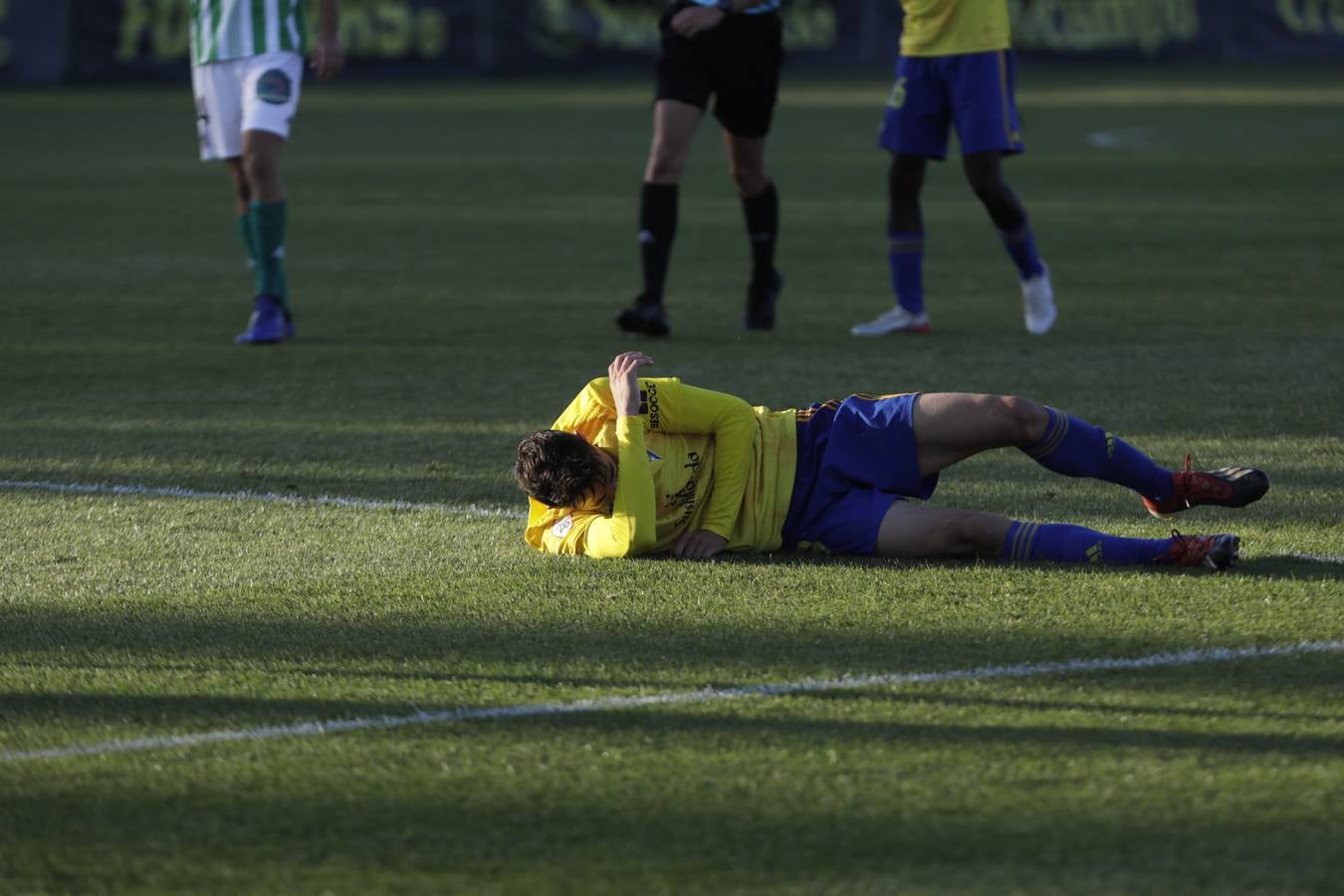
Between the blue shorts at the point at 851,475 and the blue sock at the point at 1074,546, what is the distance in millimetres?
271

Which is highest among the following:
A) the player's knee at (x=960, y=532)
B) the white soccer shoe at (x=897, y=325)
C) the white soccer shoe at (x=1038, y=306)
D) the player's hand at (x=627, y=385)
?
the player's hand at (x=627, y=385)

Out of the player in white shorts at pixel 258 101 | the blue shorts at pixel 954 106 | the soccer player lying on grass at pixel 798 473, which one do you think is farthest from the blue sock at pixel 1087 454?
the player in white shorts at pixel 258 101

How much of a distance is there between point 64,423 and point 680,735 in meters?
3.72

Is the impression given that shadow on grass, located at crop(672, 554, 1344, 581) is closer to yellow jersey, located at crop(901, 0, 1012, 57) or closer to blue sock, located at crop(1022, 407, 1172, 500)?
blue sock, located at crop(1022, 407, 1172, 500)

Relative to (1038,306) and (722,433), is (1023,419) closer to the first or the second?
(722,433)

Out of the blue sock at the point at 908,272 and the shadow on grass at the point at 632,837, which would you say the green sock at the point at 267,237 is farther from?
the shadow on grass at the point at 632,837

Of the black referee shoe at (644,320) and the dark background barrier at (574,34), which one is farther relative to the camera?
the dark background barrier at (574,34)

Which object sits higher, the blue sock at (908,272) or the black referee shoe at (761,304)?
the blue sock at (908,272)

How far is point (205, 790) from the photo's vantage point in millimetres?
3025

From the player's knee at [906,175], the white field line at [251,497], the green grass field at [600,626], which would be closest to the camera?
the green grass field at [600,626]

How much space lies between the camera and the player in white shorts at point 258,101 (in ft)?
→ 26.1

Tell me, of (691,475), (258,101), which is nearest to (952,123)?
(258,101)

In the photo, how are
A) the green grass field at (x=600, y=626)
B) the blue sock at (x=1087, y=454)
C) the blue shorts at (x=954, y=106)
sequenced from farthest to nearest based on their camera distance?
the blue shorts at (x=954, y=106) < the blue sock at (x=1087, y=454) < the green grass field at (x=600, y=626)

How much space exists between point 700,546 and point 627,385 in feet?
1.23
